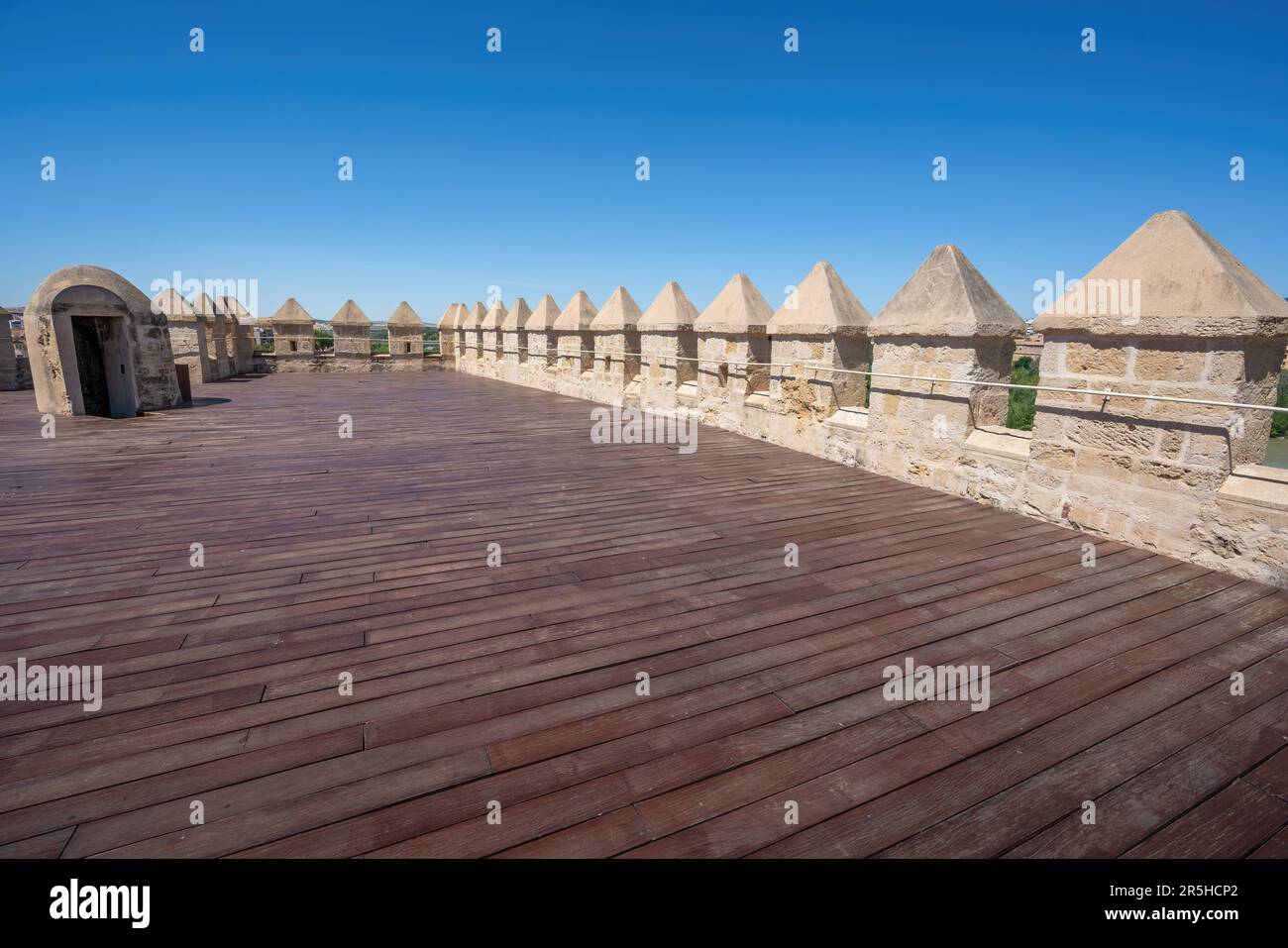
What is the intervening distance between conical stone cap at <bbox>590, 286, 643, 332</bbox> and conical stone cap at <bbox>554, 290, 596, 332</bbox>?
1.02 m

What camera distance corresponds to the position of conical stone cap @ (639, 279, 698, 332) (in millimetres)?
10219

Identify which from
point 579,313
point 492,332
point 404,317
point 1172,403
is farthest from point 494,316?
point 1172,403

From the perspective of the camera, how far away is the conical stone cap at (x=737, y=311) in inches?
344

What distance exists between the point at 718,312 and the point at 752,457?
8.61 feet

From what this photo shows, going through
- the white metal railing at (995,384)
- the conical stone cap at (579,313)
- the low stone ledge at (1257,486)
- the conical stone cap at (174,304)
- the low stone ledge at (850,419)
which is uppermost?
the conical stone cap at (174,304)

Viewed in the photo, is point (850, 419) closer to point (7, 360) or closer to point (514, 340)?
point (514, 340)

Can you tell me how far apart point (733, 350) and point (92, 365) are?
10667 mm

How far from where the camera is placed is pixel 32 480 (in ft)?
20.1

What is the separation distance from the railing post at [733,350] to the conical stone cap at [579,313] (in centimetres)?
396

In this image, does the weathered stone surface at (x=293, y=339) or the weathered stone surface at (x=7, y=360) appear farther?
the weathered stone surface at (x=293, y=339)

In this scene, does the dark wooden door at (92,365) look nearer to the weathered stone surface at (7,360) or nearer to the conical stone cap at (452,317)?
the weathered stone surface at (7,360)

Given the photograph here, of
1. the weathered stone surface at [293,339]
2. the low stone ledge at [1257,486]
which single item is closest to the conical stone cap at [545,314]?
the weathered stone surface at [293,339]
